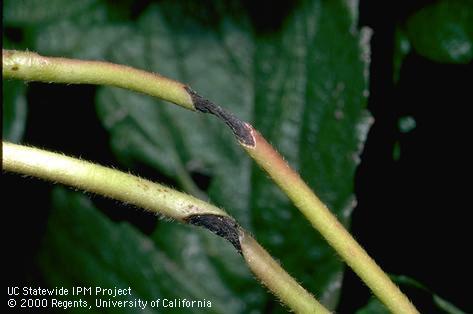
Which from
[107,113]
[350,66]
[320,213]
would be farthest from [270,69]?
[320,213]

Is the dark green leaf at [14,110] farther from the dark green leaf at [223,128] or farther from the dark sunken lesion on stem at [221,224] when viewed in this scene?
the dark sunken lesion on stem at [221,224]

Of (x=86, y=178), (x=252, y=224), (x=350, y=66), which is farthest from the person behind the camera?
(x=252, y=224)

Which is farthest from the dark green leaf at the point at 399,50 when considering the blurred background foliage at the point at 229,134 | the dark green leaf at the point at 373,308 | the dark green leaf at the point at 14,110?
the dark green leaf at the point at 14,110

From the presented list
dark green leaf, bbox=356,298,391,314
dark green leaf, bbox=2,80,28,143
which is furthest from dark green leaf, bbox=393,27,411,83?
dark green leaf, bbox=2,80,28,143

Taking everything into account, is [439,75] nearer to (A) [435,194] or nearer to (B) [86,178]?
(A) [435,194]

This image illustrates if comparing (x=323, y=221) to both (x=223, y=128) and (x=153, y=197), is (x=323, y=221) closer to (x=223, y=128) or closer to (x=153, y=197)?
(x=153, y=197)

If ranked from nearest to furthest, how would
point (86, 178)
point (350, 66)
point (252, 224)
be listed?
point (86, 178) < point (350, 66) < point (252, 224)
